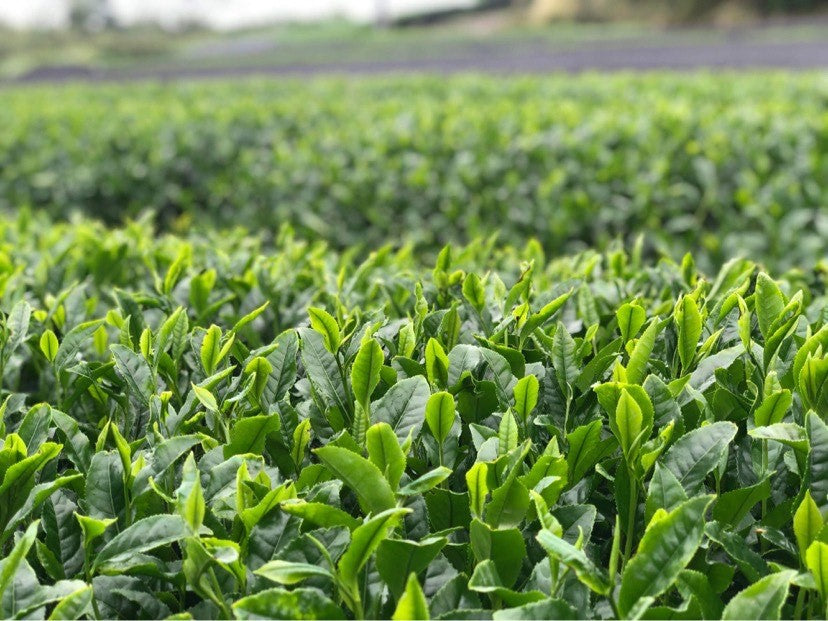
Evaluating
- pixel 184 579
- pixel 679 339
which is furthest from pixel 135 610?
pixel 679 339

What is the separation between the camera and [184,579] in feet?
4.64

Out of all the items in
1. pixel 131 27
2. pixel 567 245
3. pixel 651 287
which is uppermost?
pixel 131 27

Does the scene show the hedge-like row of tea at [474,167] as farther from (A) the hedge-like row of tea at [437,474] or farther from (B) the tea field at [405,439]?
(A) the hedge-like row of tea at [437,474]

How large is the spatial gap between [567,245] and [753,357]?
3.64 m

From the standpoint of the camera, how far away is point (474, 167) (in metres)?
5.73

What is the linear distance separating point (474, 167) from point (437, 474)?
15.1 ft

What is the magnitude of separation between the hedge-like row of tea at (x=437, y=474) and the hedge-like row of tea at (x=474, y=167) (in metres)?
2.99

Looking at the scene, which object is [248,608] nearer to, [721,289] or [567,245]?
[721,289]

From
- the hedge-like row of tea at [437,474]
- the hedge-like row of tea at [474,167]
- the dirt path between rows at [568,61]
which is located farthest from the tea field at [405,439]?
the dirt path between rows at [568,61]

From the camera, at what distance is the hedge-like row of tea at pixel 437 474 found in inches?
49.3

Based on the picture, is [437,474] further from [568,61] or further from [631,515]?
[568,61]

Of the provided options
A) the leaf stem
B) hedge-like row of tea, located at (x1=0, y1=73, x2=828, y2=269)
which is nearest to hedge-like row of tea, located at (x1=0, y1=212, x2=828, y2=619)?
the leaf stem

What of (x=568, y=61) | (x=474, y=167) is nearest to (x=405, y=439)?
(x=474, y=167)

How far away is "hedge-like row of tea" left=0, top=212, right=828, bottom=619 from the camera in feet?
4.11
